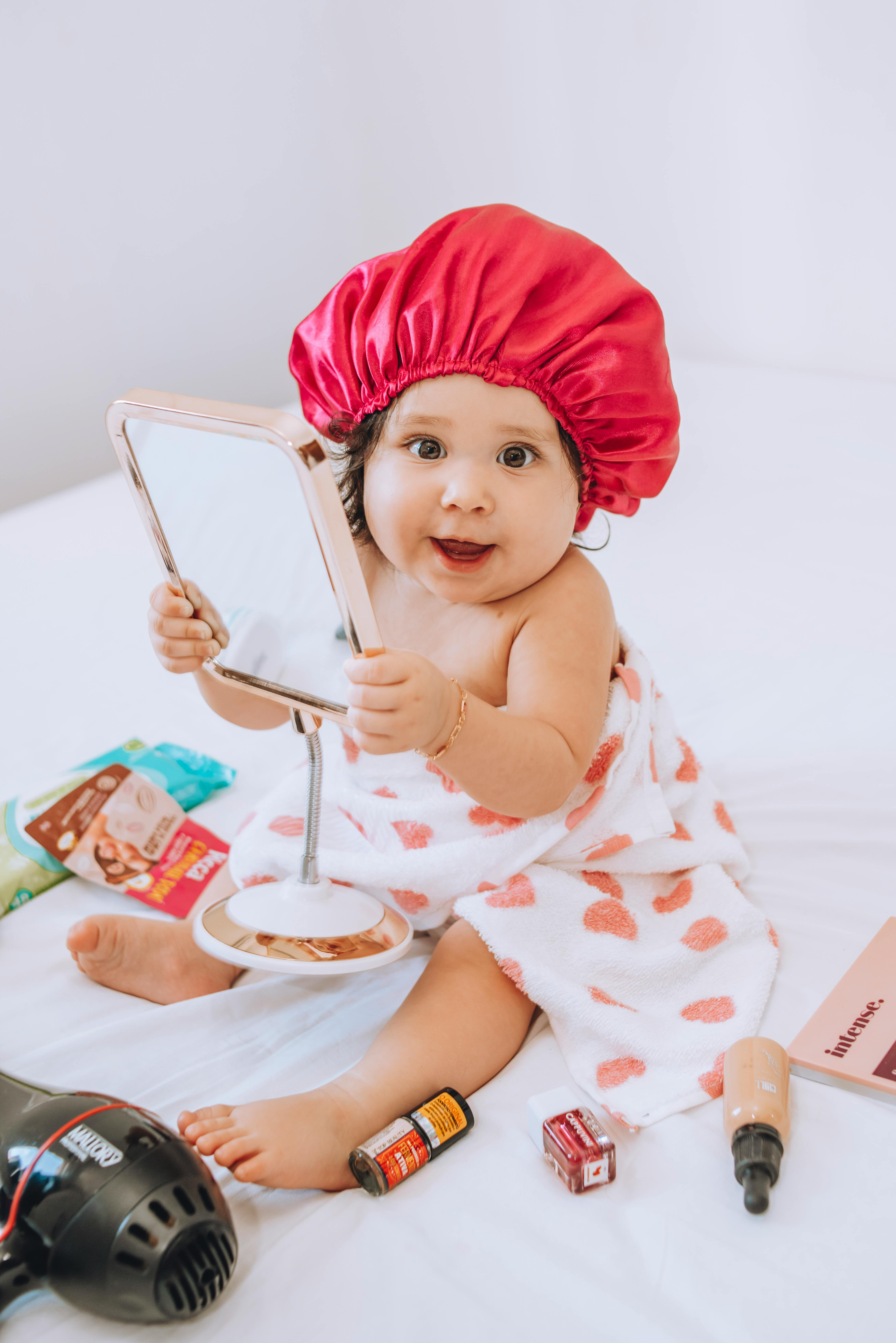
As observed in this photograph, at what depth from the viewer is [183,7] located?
1.90 meters

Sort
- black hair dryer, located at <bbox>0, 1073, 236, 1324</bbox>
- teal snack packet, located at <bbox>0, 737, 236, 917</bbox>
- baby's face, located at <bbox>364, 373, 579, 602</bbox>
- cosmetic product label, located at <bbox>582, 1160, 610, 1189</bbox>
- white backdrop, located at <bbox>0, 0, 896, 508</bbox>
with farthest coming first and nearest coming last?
1. white backdrop, located at <bbox>0, 0, 896, 508</bbox>
2. teal snack packet, located at <bbox>0, 737, 236, 917</bbox>
3. baby's face, located at <bbox>364, 373, 579, 602</bbox>
4. cosmetic product label, located at <bbox>582, 1160, 610, 1189</bbox>
5. black hair dryer, located at <bbox>0, 1073, 236, 1324</bbox>

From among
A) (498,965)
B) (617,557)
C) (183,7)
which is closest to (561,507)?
(498,965)

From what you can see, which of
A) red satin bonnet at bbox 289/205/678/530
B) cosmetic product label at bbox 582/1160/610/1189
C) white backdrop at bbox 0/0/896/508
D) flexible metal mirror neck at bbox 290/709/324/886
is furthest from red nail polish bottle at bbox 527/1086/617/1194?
white backdrop at bbox 0/0/896/508

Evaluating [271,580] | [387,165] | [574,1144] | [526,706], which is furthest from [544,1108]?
[387,165]

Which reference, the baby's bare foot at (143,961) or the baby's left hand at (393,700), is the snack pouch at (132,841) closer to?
the baby's bare foot at (143,961)

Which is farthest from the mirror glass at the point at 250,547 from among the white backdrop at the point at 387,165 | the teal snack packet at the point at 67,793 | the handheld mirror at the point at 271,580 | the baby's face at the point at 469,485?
the white backdrop at the point at 387,165

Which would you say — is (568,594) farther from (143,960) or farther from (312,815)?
(143,960)

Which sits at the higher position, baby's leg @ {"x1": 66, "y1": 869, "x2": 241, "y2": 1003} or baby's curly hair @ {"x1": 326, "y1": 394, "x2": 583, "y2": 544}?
baby's curly hair @ {"x1": 326, "y1": 394, "x2": 583, "y2": 544}

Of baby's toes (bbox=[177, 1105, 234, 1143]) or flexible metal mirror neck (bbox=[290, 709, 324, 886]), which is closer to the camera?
baby's toes (bbox=[177, 1105, 234, 1143])

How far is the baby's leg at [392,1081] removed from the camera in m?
0.62

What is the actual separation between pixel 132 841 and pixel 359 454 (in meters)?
0.41

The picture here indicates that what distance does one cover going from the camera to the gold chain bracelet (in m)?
0.65

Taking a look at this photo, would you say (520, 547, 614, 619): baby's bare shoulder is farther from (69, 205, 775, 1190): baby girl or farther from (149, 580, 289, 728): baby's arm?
(149, 580, 289, 728): baby's arm

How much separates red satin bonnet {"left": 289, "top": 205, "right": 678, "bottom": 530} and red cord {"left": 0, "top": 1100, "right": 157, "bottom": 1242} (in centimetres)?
49
